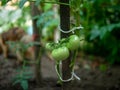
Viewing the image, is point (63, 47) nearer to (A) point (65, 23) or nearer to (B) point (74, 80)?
(A) point (65, 23)

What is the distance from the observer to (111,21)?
281 cm

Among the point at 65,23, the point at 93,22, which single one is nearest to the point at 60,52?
the point at 65,23

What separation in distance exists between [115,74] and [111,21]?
45 centimetres

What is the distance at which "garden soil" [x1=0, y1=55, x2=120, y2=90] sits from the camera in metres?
2.14

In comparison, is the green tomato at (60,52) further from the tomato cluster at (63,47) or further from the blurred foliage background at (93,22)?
the blurred foliage background at (93,22)

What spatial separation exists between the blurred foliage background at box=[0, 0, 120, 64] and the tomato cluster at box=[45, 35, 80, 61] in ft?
1.99

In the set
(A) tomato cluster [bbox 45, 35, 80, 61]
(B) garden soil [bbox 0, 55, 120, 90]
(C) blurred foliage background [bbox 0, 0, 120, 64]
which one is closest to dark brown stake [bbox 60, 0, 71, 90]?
(A) tomato cluster [bbox 45, 35, 80, 61]

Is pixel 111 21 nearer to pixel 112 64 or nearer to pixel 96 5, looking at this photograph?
pixel 96 5

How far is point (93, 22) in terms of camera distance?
2.92 m

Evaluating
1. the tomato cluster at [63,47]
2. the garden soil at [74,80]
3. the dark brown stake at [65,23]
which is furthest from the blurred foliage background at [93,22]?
the tomato cluster at [63,47]

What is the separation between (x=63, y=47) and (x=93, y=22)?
1659 millimetres

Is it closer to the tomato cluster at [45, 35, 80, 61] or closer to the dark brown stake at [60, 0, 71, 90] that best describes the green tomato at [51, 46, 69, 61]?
the tomato cluster at [45, 35, 80, 61]

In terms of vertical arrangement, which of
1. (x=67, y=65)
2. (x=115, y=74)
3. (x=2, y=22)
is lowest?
(x=115, y=74)

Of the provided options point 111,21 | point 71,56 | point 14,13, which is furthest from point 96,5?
point 71,56
